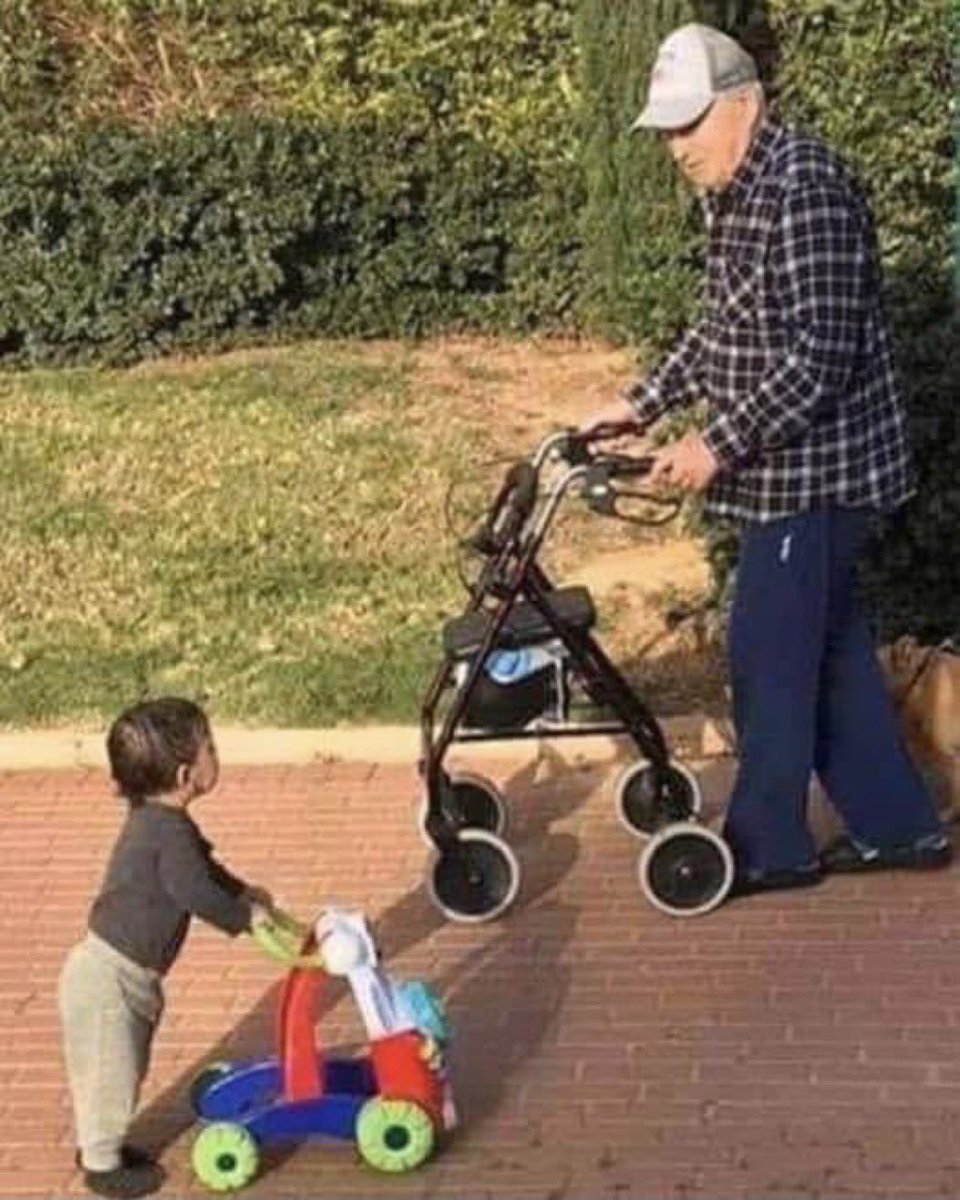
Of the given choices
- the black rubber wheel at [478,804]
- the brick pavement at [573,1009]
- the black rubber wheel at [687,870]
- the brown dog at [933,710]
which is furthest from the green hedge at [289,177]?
the black rubber wheel at [687,870]

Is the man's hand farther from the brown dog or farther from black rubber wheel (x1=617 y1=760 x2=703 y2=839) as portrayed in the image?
the brown dog

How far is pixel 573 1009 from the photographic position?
6.02 meters

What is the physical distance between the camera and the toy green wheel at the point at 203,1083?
17.8ft

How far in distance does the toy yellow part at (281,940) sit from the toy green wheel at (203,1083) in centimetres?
31

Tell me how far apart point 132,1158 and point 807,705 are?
184cm

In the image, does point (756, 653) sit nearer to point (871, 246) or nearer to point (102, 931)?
point (871, 246)

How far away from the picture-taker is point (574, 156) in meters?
12.7

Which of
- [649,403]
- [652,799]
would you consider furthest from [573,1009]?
[649,403]

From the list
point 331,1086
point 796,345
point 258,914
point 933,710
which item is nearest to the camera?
point 258,914

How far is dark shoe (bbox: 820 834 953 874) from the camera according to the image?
662 cm

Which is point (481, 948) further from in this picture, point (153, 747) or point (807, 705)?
point (153, 747)

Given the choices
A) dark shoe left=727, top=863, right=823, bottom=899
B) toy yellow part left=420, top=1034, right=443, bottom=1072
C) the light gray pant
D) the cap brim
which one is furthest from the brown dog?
the light gray pant

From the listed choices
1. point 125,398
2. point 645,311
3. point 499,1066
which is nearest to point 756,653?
point 499,1066

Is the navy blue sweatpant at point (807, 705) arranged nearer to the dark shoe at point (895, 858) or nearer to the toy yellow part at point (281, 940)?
the dark shoe at point (895, 858)
